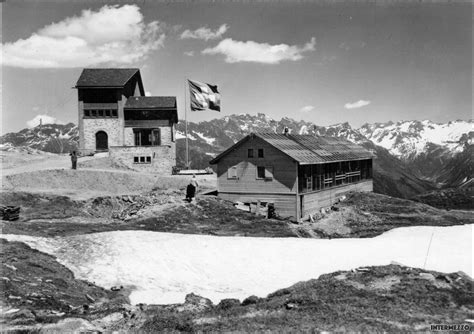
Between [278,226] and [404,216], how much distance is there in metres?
14.3

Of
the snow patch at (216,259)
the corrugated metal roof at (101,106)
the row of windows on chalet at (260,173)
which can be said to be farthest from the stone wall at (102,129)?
the snow patch at (216,259)

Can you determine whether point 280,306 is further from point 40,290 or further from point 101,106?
point 101,106

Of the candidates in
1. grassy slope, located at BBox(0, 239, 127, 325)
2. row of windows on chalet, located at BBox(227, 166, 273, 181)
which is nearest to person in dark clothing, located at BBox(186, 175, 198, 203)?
row of windows on chalet, located at BBox(227, 166, 273, 181)

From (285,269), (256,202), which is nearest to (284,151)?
(256,202)

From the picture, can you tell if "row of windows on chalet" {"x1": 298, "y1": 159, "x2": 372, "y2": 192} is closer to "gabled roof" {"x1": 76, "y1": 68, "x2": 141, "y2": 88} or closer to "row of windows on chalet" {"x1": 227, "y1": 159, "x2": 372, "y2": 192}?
"row of windows on chalet" {"x1": 227, "y1": 159, "x2": 372, "y2": 192}

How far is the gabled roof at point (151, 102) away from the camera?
6097 centimetres

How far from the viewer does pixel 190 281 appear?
786 inches

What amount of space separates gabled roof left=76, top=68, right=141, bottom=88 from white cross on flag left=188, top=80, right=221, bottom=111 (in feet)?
45.4

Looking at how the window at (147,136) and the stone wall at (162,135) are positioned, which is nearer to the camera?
the stone wall at (162,135)

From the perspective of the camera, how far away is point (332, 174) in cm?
4478

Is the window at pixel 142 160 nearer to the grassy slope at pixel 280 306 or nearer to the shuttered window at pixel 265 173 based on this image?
the shuttered window at pixel 265 173

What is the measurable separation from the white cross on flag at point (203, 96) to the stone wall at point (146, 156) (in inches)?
250

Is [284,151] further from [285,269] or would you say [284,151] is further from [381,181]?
[381,181]

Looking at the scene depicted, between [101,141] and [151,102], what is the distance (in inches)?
338
